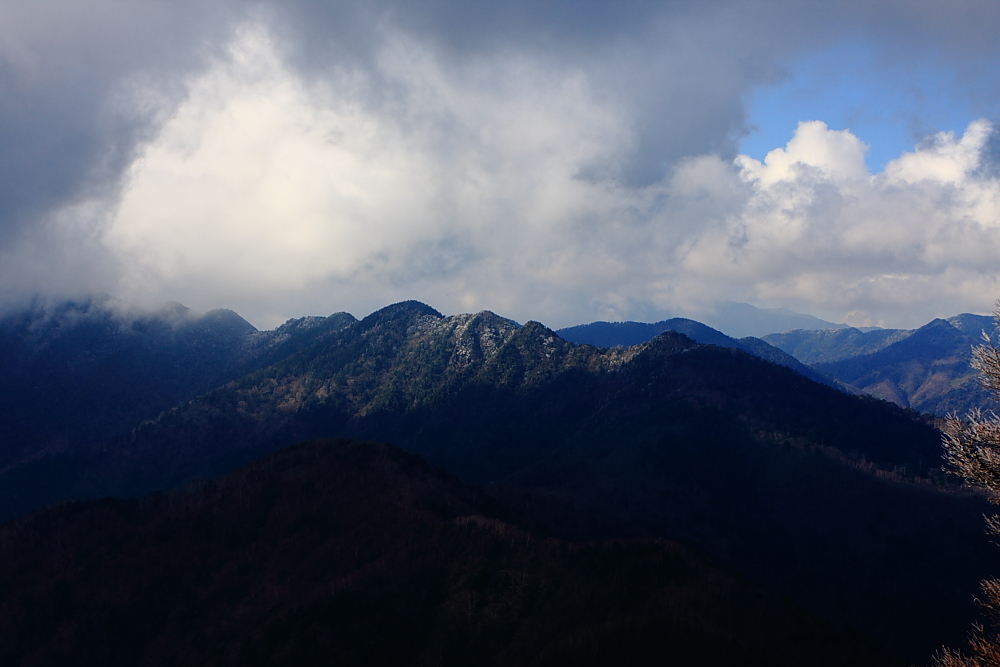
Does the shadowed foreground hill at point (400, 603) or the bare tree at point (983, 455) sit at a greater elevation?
the bare tree at point (983, 455)

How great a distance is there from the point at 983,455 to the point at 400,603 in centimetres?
12140

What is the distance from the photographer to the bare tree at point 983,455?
1567 inches

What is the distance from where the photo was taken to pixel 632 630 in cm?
10306

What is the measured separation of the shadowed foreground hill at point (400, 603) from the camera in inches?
4166

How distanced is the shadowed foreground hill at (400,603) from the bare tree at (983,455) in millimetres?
55827

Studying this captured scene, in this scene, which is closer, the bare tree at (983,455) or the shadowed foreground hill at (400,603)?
the bare tree at (983,455)

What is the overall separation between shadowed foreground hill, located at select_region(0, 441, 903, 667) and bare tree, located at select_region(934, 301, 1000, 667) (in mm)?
55827

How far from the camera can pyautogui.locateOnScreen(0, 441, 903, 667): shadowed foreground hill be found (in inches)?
4166

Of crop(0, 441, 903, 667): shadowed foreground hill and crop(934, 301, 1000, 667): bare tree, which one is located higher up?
crop(934, 301, 1000, 667): bare tree

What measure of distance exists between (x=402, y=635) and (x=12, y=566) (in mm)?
146435

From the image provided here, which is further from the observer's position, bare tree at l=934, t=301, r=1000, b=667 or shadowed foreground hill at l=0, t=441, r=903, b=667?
shadowed foreground hill at l=0, t=441, r=903, b=667

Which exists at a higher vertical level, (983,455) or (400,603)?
(983,455)

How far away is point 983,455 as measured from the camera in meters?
40.4

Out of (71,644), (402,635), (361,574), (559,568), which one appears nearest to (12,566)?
(71,644)
